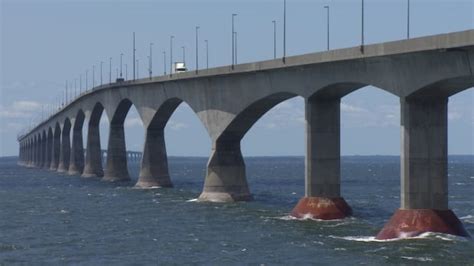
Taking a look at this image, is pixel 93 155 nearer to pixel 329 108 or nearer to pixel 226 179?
pixel 226 179

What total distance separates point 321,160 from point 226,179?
1508 cm

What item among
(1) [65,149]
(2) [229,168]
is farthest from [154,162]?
(1) [65,149]

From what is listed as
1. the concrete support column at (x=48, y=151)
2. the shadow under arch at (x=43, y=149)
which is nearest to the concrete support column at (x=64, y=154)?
the concrete support column at (x=48, y=151)

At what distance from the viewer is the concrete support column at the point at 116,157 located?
112875mm

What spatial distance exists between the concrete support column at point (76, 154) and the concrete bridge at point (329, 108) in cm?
4875

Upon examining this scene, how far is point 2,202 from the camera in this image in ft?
266

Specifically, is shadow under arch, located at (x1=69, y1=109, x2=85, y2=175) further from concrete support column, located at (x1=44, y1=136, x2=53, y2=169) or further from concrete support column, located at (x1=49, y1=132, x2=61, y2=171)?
concrete support column, located at (x1=44, y1=136, x2=53, y2=169)

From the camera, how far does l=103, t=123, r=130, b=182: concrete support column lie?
112875 millimetres

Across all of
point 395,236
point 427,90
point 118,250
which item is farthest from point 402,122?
point 118,250

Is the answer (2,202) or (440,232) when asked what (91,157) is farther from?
(440,232)

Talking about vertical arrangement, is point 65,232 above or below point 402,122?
below

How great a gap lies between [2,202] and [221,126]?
18803 millimetres

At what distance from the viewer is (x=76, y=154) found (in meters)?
145

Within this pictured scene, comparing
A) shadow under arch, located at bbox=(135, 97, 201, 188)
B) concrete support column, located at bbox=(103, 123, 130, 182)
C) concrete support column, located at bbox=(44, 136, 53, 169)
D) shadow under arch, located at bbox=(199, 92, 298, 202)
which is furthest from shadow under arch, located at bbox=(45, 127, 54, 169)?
shadow under arch, located at bbox=(199, 92, 298, 202)
